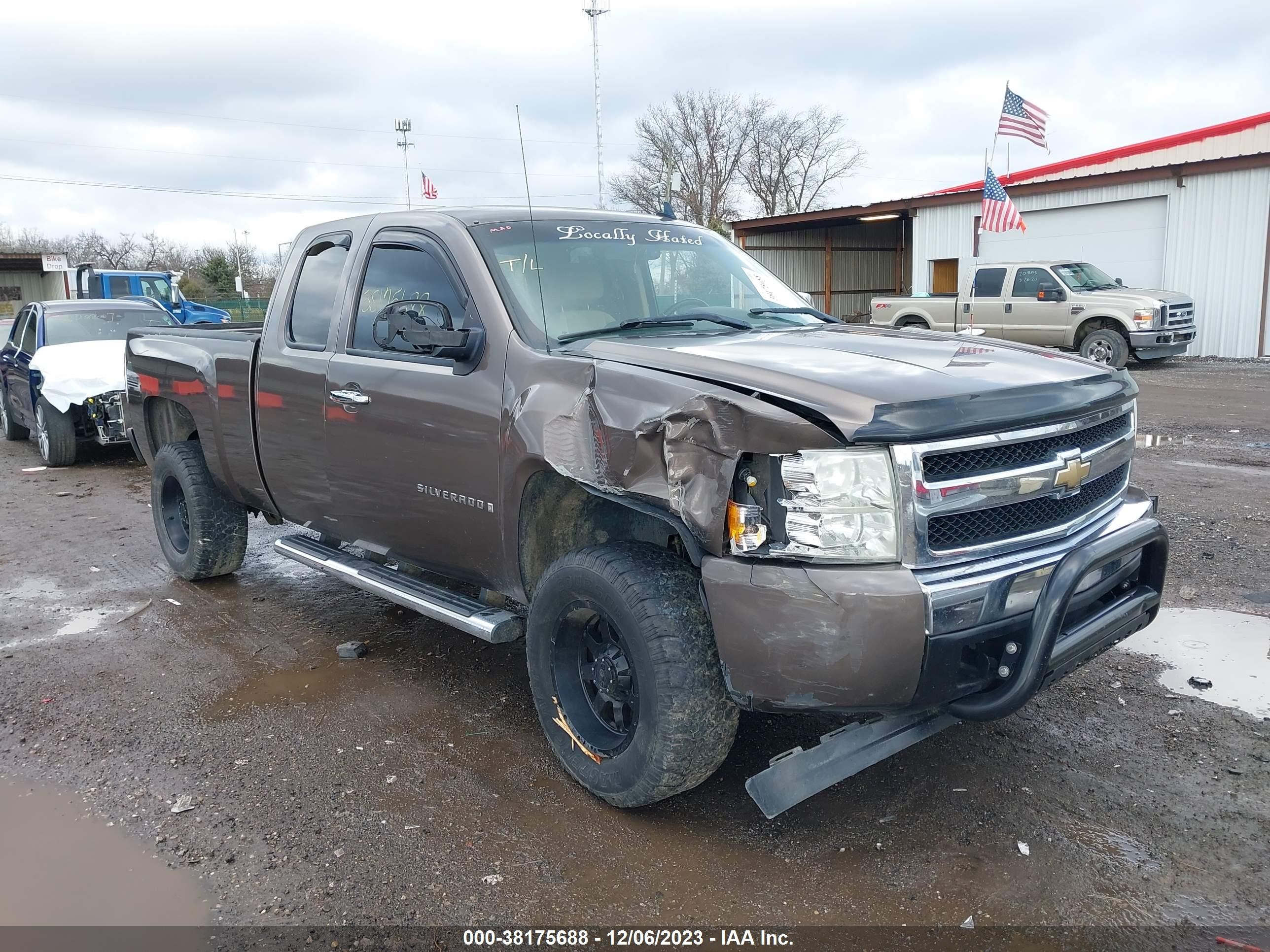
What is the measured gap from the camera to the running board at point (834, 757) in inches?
111

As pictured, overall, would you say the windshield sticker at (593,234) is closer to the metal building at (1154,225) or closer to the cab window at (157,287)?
the metal building at (1154,225)

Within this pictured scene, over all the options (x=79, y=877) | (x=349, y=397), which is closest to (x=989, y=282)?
(x=349, y=397)

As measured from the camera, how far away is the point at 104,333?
11.4 meters

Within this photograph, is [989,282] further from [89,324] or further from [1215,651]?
[1215,651]

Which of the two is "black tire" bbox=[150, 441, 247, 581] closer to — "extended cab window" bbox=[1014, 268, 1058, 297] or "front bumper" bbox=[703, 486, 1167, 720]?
"front bumper" bbox=[703, 486, 1167, 720]

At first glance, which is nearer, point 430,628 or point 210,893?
point 210,893

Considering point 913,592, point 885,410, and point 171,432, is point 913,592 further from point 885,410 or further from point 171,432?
point 171,432

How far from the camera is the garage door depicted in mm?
20641

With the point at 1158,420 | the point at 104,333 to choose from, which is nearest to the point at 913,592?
the point at 1158,420

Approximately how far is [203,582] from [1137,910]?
5386 millimetres

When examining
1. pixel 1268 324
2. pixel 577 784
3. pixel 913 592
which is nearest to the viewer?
pixel 913 592

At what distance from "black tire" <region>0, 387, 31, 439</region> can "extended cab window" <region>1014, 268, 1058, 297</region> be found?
15.7 m

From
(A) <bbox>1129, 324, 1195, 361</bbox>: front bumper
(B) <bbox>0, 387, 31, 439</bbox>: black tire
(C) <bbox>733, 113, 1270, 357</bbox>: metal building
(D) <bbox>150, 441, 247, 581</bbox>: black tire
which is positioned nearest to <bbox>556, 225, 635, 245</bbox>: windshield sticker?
(D) <bbox>150, 441, 247, 581</bbox>: black tire

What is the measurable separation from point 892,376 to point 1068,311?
15406mm
